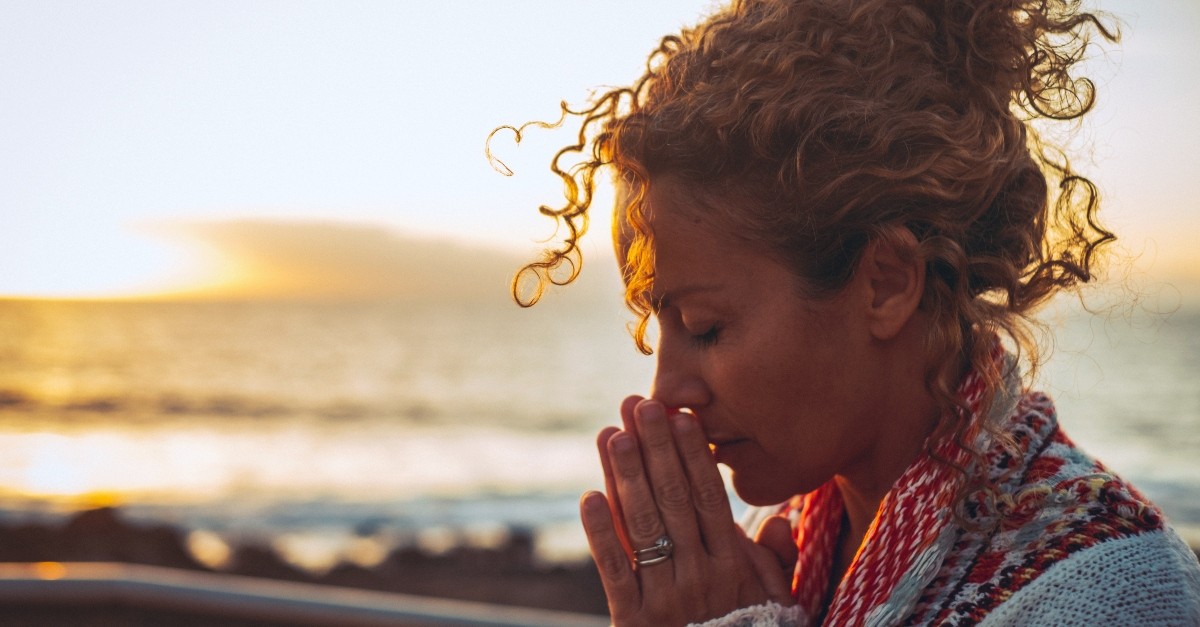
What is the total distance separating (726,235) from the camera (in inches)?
64.0

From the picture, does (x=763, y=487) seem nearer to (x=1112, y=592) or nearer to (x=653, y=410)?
(x=653, y=410)

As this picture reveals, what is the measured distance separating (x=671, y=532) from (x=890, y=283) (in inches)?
24.0

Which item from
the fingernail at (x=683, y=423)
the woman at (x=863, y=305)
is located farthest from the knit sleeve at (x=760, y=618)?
the fingernail at (x=683, y=423)

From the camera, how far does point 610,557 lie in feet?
5.82

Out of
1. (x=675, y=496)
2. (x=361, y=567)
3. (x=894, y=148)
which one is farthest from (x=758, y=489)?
(x=361, y=567)

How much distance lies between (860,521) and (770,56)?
973 millimetres

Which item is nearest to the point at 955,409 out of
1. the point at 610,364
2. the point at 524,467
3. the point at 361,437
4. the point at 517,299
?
the point at 517,299

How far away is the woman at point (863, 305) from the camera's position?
1499 millimetres

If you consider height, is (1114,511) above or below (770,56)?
below

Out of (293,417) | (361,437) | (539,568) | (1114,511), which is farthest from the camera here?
(293,417)

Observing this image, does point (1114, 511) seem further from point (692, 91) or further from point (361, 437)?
point (361, 437)

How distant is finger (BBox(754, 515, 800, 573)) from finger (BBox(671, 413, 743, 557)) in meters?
0.17

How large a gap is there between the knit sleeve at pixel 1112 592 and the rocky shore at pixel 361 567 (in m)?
8.29

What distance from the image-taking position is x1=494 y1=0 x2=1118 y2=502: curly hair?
1.55m
